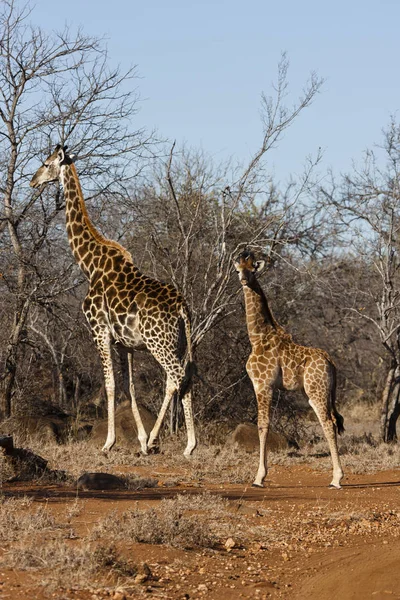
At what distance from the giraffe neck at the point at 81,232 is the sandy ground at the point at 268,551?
4121 mm

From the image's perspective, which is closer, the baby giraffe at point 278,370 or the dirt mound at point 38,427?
the baby giraffe at point 278,370

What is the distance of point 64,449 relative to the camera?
12.7 m

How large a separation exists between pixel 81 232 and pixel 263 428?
4456 millimetres

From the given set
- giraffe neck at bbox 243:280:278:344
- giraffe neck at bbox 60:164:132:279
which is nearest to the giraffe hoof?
giraffe neck at bbox 243:280:278:344

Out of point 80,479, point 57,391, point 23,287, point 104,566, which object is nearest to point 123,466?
point 80,479

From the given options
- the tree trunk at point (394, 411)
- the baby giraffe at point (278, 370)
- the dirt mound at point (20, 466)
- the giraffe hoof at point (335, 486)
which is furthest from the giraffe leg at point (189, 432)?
the tree trunk at point (394, 411)

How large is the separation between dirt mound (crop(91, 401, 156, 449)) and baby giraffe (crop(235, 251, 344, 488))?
326 centimetres

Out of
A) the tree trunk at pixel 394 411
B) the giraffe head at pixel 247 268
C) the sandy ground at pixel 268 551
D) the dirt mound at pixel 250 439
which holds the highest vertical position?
the giraffe head at pixel 247 268

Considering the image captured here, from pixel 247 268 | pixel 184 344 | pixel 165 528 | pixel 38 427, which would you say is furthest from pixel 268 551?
pixel 38 427

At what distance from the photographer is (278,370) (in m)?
11.3

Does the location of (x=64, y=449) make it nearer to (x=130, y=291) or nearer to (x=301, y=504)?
(x=130, y=291)

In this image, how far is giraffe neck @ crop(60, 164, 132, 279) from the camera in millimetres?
13609

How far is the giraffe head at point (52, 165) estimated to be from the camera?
13.6 m

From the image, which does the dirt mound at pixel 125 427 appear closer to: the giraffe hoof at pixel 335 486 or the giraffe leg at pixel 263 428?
the giraffe leg at pixel 263 428
